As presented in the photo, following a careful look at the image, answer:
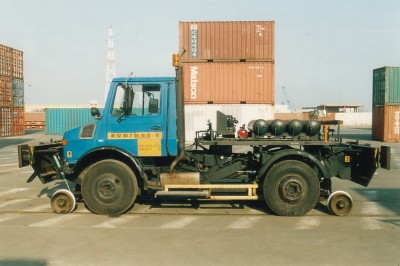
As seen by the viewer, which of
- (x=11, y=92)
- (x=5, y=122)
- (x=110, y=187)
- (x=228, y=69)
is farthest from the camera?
(x=11, y=92)

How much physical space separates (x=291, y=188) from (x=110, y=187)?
3.52m

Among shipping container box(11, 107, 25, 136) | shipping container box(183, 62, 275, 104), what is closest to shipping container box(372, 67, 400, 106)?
shipping container box(183, 62, 275, 104)

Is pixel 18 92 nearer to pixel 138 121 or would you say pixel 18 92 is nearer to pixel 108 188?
pixel 108 188

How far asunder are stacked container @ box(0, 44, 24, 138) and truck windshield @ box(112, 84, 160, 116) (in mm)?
31204

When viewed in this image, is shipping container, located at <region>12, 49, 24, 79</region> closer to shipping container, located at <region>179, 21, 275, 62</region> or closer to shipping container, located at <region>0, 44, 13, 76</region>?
shipping container, located at <region>0, 44, 13, 76</region>

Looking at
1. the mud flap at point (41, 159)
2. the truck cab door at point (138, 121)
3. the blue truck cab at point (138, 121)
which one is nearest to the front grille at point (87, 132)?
the blue truck cab at point (138, 121)

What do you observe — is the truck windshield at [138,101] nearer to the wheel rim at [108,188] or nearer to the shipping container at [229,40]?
the wheel rim at [108,188]

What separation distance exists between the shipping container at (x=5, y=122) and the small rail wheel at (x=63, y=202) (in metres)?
30.6

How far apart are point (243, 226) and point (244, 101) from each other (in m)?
18.0

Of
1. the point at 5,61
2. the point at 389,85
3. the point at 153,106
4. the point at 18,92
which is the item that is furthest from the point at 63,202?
the point at 18,92

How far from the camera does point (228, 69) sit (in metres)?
24.0

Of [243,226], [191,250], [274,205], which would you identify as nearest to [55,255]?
[191,250]

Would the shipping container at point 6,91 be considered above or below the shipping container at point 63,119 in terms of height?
above

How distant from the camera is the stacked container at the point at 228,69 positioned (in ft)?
78.6
